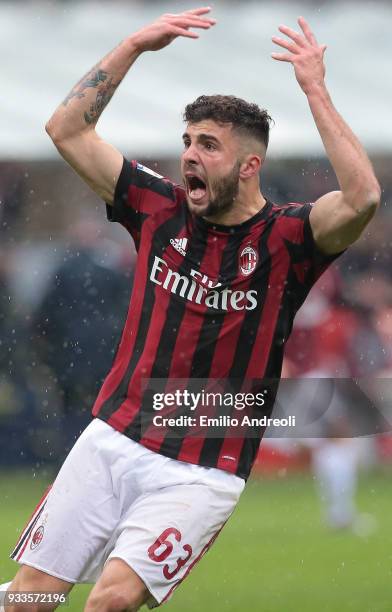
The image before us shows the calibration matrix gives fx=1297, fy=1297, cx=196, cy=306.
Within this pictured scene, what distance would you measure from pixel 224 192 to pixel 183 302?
448 millimetres

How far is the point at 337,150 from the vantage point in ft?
15.2

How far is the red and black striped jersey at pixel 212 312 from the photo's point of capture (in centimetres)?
491

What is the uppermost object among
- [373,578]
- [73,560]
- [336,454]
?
[73,560]

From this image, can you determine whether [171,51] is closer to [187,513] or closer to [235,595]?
[235,595]

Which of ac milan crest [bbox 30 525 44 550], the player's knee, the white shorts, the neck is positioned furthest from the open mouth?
the player's knee

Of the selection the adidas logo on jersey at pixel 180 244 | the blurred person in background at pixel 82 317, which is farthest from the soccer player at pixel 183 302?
the blurred person in background at pixel 82 317

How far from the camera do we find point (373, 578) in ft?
26.0

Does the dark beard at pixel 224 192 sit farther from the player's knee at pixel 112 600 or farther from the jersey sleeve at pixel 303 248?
the player's knee at pixel 112 600

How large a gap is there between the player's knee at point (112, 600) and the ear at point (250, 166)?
1636mm

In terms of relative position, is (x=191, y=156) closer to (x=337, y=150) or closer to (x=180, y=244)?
(x=180, y=244)

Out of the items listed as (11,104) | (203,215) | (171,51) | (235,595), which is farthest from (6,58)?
(203,215)

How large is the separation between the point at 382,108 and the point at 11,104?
3.03m

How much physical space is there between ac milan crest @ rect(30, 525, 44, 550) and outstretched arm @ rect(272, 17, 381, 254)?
5.09 feet

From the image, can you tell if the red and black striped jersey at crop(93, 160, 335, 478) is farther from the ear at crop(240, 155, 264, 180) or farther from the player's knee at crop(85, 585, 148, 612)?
the player's knee at crop(85, 585, 148, 612)
